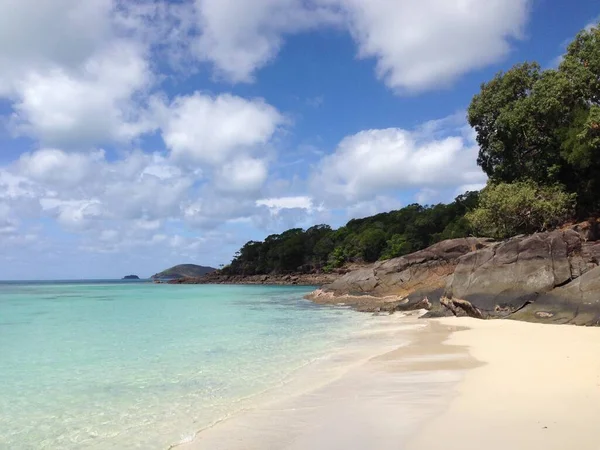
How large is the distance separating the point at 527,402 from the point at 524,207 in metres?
23.7

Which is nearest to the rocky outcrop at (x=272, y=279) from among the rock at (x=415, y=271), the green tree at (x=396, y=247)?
the green tree at (x=396, y=247)

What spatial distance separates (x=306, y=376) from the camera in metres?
10.8

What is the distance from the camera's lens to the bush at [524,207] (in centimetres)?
2762

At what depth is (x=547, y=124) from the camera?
99.6 ft

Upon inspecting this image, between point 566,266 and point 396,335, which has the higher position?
point 566,266

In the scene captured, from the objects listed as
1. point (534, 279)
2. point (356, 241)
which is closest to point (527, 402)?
point (534, 279)

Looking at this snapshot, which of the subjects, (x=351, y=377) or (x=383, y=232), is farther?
(x=383, y=232)

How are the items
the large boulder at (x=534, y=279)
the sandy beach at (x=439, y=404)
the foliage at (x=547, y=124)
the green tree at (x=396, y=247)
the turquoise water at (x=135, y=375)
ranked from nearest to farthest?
1. the sandy beach at (x=439, y=404)
2. the turquoise water at (x=135, y=375)
3. the large boulder at (x=534, y=279)
4. the foliage at (x=547, y=124)
5. the green tree at (x=396, y=247)

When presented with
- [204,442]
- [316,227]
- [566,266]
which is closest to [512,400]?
[204,442]

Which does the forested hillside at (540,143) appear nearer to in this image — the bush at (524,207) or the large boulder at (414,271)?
the bush at (524,207)

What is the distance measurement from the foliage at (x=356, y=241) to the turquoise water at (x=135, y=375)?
5440 cm

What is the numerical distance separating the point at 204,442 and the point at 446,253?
1186 inches

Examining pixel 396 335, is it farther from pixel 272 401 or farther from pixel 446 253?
pixel 446 253

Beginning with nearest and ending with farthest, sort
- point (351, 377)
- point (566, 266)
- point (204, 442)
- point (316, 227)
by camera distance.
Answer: point (204, 442)
point (351, 377)
point (566, 266)
point (316, 227)
